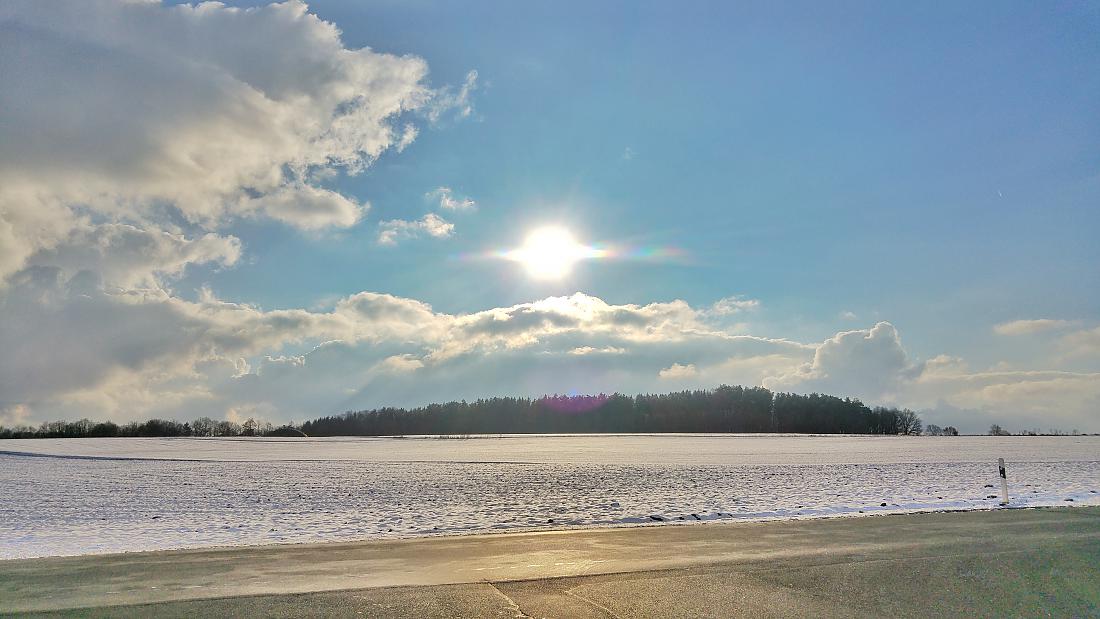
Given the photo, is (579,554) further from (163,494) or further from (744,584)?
(163,494)

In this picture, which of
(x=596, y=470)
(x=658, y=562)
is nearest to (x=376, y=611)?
(x=658, y=562)

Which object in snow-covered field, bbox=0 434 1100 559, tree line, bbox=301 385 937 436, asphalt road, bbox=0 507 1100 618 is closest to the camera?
asphalt road, bbox=0 507 1100 618

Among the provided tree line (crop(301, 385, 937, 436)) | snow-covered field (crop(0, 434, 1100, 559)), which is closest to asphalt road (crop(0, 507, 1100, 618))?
snow-covered field (crop(0, 434, 1100, 559))

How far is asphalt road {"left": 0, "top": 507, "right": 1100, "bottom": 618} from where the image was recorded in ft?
26.7

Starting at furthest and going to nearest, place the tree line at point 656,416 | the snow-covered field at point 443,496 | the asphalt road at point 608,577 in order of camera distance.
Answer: the tree line at point 656,416, the snow-covered field at point 443,496, the asphalt road at point 608,577

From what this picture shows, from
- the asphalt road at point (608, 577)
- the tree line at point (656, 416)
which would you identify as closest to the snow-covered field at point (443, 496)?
the asphalt road at point (608, 577)

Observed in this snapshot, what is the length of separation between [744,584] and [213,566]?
8.11 metres

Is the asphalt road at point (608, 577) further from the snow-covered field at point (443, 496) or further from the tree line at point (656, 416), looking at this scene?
the tree line at point (656, 416)

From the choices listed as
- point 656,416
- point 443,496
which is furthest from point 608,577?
point 656,416

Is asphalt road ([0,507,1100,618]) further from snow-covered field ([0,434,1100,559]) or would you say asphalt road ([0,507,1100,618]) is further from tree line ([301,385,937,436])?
tree line ([301,385,937,436])

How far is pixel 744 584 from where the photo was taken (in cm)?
923

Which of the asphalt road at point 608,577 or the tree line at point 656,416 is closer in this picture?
the asphalt road at point 608,577

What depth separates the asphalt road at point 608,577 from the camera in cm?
814

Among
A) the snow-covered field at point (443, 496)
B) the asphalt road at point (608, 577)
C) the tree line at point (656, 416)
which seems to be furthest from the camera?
the tree line at point (656, 416)
